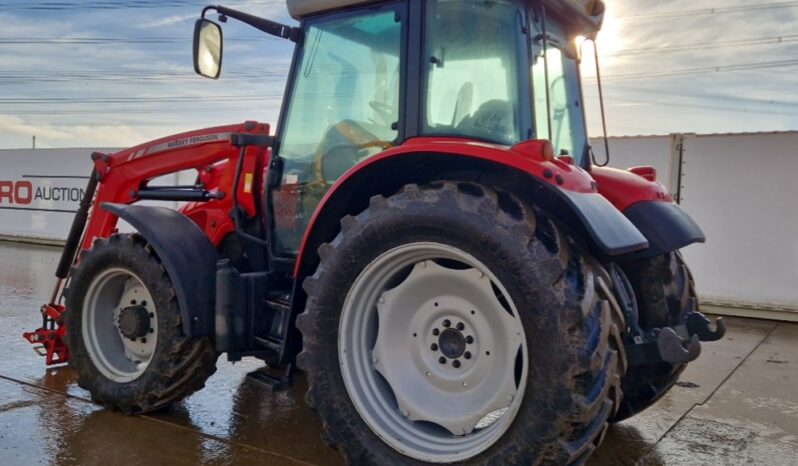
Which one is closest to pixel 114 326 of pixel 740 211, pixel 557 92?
pixel 557 92

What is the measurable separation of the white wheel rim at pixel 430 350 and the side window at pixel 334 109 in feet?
2.50

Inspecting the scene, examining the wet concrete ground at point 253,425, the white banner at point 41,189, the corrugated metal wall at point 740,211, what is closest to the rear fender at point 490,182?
the wet concrete ground at point 253,425

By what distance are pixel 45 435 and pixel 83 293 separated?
35.4 inches

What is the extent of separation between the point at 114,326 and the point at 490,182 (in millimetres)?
2608

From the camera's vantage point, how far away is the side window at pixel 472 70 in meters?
3.24

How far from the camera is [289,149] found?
392 cm

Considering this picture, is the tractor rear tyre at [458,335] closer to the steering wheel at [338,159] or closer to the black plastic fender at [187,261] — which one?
the steering wheel at [338,159]

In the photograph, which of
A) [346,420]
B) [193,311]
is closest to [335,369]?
[346,420]

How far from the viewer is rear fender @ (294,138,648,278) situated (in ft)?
8.94

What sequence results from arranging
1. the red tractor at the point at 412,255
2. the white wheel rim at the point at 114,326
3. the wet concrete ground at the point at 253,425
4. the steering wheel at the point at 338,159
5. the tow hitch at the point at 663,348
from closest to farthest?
1. the red tractor at the point at 412,255
2. the tow hitch at the point at 663,348
3. the wet concrete ground at the point at 253,425
4. the steering wheel at the point at 338,159
5. the white wheel rim at the point at 114,326

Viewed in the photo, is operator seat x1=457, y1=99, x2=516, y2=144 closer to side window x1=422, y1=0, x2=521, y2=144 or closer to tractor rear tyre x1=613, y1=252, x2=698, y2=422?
side window x1=422, y1=0, x2=521, y2=144

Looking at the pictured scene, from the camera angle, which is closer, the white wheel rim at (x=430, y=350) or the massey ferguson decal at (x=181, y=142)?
the white wheel rim at (x=430, y=350)

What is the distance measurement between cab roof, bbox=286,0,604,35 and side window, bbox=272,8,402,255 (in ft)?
0.23

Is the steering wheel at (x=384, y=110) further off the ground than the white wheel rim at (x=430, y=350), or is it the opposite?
the steering wheel at (x=384, y=110)
